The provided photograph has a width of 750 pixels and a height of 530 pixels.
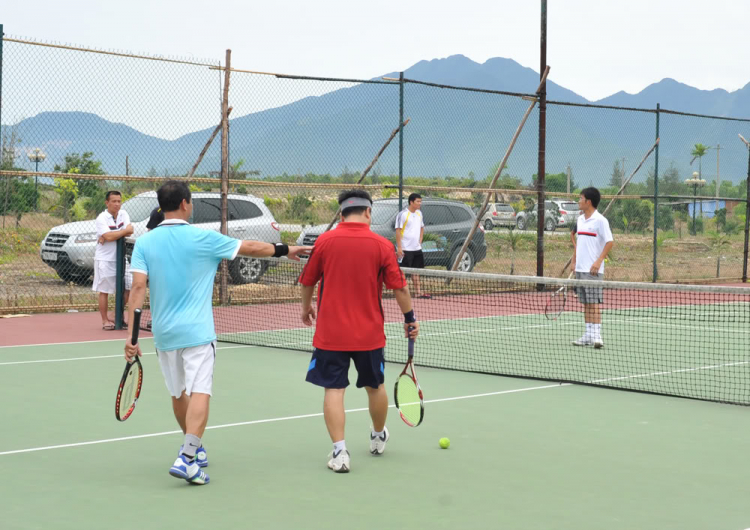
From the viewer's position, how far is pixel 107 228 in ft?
39.5

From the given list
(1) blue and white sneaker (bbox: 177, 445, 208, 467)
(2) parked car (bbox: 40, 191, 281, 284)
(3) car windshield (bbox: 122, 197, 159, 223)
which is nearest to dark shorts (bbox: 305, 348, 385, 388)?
(1) blue and white sneaker (bbox: 177, 445, 208, 467)

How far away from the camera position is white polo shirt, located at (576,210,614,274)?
434 inches

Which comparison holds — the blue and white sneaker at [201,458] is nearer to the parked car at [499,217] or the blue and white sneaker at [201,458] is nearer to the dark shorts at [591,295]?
the dark shorts at [591,295]

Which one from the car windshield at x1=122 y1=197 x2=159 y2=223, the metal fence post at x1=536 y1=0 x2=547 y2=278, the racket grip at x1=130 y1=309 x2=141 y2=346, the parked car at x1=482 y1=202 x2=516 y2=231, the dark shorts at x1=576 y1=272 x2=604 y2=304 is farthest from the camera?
the parked car at x1=482 y1=202 x2=516 y2=231

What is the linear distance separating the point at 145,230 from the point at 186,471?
1007cm

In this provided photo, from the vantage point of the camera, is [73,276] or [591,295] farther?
[73,276]

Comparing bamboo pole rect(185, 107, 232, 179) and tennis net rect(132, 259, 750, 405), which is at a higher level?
bamboo pole rect(185, 107, 232, 179)

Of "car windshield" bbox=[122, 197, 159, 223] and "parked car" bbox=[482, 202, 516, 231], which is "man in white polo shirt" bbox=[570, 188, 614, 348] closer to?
"car windshield" bbox=[122, 197, 159, 223]

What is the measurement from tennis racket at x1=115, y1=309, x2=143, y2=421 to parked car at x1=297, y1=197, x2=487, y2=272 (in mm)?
11454

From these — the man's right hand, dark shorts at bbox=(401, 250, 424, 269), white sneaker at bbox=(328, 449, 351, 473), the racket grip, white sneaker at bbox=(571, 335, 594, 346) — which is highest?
the man's right hand

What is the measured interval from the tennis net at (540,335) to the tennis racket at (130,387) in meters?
1.26

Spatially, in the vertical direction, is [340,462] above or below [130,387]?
Result: below

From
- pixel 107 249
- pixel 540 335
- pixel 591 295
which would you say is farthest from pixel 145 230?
pixel 591 295

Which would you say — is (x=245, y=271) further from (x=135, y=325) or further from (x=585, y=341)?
(x=135, y=325)
